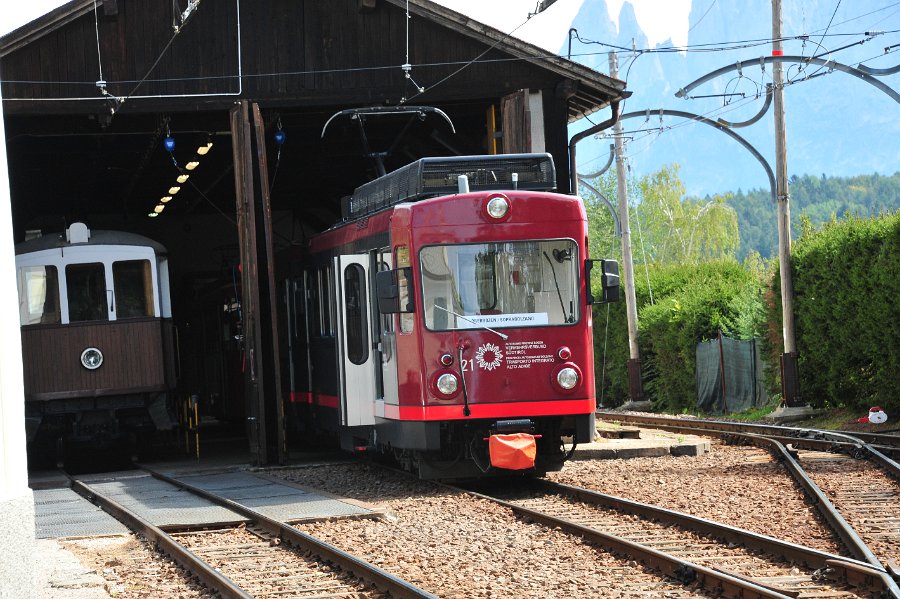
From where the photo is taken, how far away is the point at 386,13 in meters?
19.1

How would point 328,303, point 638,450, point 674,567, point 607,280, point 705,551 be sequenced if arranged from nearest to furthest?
point 674,567 → point 705,551 → point 607,280 → point 328,303 → point 638,450

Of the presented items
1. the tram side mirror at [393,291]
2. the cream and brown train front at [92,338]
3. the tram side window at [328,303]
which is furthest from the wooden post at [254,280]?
the tram side mirror at [393,291]

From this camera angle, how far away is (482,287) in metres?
12.9

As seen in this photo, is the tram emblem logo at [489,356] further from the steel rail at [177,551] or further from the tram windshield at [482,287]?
the steel rail at [177,551]

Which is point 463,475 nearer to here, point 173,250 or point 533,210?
point 533,210

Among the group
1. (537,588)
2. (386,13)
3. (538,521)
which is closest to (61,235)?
(386,13)

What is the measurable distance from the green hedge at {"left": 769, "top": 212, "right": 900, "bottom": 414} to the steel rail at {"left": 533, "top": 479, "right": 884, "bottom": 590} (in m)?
10.4

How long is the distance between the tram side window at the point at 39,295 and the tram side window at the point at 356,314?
612 centimetres

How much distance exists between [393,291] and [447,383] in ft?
3.64

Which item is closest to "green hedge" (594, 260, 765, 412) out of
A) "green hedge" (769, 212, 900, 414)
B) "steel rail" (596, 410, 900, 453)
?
"green hedge" (769, 212, 900, 414)

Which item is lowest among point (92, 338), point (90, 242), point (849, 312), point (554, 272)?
point (849, 312)

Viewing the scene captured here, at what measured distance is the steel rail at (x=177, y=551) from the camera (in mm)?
8328

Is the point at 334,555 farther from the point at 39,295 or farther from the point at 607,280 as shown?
the point at 39,295

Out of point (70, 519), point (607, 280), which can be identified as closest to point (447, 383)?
point (607, 280)
